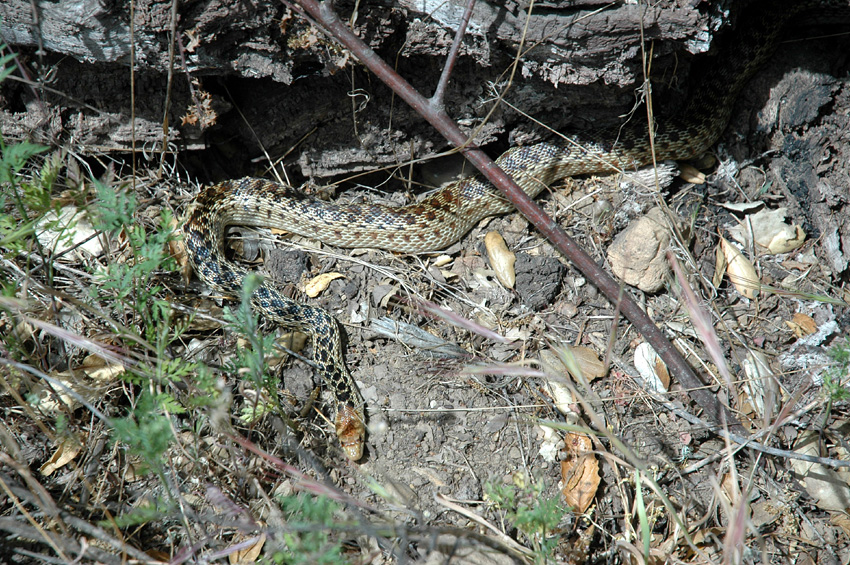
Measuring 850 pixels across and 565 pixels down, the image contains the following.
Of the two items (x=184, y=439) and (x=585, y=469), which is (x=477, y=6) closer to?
(x=585, y=469)

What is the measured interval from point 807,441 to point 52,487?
15.3 ft

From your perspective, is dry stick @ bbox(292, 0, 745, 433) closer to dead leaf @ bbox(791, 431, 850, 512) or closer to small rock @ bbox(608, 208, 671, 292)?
small rock @ bbox(608, 208, 671, 292)

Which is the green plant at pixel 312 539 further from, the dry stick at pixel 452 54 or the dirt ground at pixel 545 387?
the dry stick at pixel 452 54

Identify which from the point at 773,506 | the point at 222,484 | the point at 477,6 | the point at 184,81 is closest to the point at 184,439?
the point at 222,484

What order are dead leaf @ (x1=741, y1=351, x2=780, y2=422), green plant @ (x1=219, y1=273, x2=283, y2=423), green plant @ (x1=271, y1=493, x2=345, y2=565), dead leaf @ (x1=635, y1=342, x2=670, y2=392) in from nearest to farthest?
1. green plant @ (x1=271, y1=493, x2=345, y2=565)
2. green plant @ (x1=219, y1=273, x2=283, y2=423)
3. dead leaf @ (x1=741, y1=351, x2=780, y2=422)
4. dead leaf @ (x1=635, y1=342, x2=670, y2=392)

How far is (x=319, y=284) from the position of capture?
413cm

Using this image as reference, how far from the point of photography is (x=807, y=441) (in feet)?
11.2

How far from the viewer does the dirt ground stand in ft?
9.97

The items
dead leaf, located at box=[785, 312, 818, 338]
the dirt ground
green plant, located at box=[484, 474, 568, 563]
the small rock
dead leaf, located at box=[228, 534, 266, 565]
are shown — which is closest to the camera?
green plant, located at box=[484, 474, 568, 563]

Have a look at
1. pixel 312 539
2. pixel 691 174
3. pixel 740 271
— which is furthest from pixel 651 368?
pixel 312 539

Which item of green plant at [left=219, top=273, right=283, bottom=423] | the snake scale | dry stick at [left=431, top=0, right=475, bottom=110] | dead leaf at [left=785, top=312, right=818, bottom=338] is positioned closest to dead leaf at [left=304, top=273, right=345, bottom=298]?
the snake scale

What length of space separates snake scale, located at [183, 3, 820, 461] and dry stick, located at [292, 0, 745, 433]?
0.79 meters

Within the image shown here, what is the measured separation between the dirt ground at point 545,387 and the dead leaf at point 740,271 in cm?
7

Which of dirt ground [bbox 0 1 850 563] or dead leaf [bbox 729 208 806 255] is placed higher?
dead leaf [bbox 729 208 806 255]
